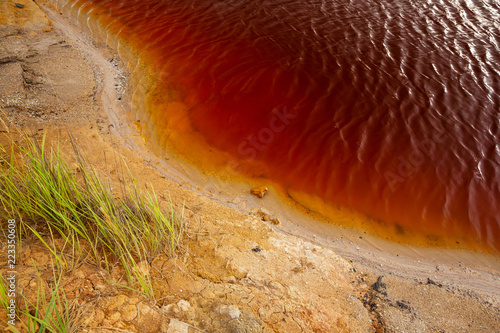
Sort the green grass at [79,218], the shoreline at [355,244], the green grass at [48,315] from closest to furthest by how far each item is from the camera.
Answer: the green grass at [48,315]
the green grass at [79,218]
the shoreline at [355,244]

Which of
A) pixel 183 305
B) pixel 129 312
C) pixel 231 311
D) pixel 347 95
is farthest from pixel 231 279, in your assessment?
pixel 347 95

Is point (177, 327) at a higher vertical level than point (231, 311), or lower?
higher

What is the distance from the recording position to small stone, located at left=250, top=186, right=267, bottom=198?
4.00 metres

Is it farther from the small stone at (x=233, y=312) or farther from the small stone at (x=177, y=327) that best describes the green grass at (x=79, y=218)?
the small stone at (x=233, y=312)

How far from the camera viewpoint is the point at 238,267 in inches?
108

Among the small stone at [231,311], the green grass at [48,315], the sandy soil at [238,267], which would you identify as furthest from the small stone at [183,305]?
the green grass at [48,315]

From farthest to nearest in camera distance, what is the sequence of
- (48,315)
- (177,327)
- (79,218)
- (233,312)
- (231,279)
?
(231,279) < (79,218) < (233,312) < (177,327) < (48,315)

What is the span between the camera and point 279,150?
184 inches

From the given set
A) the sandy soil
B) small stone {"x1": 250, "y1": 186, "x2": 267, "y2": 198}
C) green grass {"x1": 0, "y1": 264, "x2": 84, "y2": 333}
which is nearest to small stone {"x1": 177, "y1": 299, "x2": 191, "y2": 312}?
the sandy soil

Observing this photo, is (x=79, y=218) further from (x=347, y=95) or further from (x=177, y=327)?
(x=347, y=95)

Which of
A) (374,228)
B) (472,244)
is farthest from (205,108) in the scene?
(472,244)

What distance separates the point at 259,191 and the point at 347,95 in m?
2.82

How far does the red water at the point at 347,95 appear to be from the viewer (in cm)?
423

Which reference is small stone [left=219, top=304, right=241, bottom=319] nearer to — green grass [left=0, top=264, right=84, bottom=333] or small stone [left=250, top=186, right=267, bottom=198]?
green grass [left=0, top=264, right=84, bottom=333]
